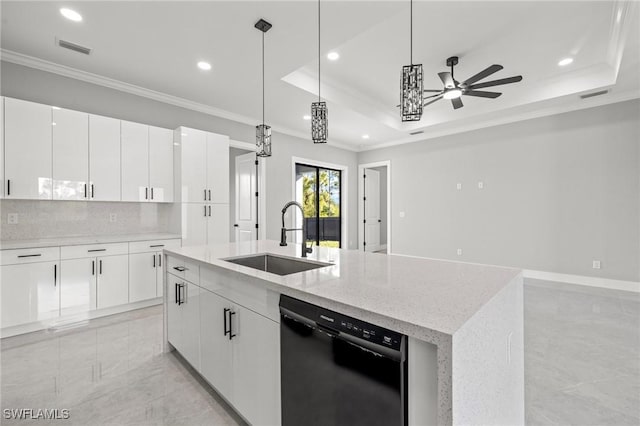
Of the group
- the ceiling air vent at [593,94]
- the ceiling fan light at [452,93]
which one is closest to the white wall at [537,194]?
the ceiling air vent at [593,94]

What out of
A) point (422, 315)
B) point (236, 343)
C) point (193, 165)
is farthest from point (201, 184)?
point (422, 315)

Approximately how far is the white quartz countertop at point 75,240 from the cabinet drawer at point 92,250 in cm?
5

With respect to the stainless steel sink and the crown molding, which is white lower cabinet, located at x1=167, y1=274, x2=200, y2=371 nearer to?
the stainless steel sink

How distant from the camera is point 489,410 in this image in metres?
1.00

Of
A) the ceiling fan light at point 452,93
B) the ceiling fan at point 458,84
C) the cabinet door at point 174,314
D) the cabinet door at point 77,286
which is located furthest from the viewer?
the ceiling fan light at point 452,93

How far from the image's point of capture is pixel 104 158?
3.37m

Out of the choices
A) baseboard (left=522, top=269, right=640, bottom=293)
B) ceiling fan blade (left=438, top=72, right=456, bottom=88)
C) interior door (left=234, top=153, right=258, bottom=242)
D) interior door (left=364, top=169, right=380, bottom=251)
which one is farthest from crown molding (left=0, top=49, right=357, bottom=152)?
baseboard (left=522, top=269, right=640, bottom=293)

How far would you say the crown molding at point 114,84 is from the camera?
3039 millimetres

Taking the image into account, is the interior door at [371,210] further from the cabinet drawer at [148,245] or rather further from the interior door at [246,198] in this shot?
the cabinet drawer at [148,245]

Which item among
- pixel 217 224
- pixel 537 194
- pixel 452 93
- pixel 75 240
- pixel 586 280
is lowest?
pixel 586 280

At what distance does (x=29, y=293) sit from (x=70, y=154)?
1.48 m

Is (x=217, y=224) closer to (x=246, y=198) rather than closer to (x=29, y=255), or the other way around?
(x=246, y=198)

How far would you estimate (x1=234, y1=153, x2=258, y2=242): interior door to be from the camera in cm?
540

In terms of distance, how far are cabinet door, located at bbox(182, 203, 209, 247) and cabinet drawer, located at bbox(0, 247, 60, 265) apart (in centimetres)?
129
